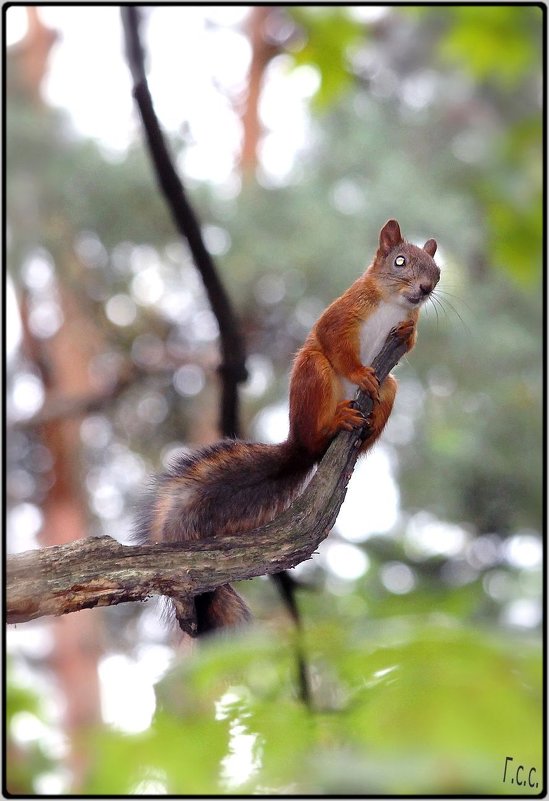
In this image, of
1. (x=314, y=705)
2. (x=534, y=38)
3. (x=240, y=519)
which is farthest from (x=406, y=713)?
(x=534, y=38)

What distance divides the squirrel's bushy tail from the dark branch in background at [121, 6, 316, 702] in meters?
0.06

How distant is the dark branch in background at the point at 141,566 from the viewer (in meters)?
1.07

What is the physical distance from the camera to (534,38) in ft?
4.41

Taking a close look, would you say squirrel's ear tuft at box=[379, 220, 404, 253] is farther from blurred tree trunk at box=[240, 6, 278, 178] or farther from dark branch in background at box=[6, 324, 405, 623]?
blurred tree trunk at box=[240, 6, 278, 178]

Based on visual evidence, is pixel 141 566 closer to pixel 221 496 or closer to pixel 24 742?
pixel 221 496

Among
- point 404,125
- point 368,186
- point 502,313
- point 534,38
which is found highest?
point 404,125

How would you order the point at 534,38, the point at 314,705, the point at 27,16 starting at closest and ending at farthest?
the point at 314,705 < the point at 534,38 < the point at 27,16

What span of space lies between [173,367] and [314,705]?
3.73 meters

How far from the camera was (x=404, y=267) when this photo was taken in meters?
1.52

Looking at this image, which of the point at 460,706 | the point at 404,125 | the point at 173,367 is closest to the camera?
the point at 460,706

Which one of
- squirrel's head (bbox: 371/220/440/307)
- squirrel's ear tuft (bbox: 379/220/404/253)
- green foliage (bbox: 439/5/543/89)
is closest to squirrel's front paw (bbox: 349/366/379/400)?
squirrel's head (bbox: 371/220/440/307)

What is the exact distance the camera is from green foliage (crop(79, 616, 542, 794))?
440 mm

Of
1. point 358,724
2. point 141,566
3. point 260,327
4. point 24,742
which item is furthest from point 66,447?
point 358,724

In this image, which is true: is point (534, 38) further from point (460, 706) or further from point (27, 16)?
point (27, 16)
